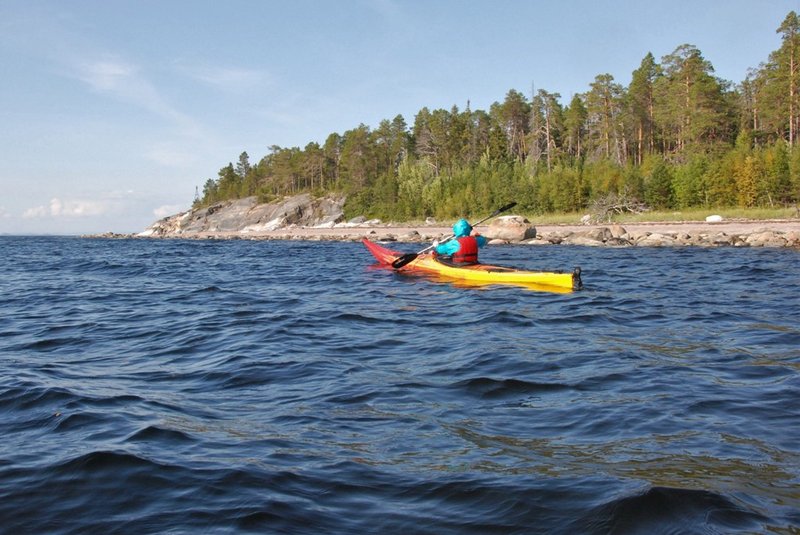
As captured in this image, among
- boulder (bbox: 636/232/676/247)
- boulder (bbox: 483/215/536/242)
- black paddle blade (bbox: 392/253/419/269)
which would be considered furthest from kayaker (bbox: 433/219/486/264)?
boulder (bbox: 483/215/536/242)

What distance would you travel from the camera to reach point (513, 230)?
36344 mm

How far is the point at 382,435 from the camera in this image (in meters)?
4.43

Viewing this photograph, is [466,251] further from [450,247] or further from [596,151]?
[596,151]

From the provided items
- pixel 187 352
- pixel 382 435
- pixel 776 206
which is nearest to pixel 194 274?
pixel 187 352

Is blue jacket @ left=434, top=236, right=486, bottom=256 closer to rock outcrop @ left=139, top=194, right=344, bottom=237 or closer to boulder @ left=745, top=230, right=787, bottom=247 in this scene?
boulder @ left=745, top=230, right=787, bottom=247

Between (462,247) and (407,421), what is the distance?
1047cm

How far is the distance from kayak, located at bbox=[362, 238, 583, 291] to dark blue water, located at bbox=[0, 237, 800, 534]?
2.38m

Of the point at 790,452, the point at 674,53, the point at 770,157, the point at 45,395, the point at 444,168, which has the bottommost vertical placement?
the point at 790,452

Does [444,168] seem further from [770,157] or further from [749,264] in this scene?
[749,264]

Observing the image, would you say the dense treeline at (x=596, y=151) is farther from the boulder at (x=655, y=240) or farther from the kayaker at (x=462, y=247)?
the kayaker at (x=462, y=247)

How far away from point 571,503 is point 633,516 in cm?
32

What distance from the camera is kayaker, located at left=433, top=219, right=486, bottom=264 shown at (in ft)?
49.0

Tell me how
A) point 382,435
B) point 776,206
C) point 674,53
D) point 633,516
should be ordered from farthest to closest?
1. point 674,53
2. point 776,206
3. point 382,435
4. point 633,516

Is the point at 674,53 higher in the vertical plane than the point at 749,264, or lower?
higher
